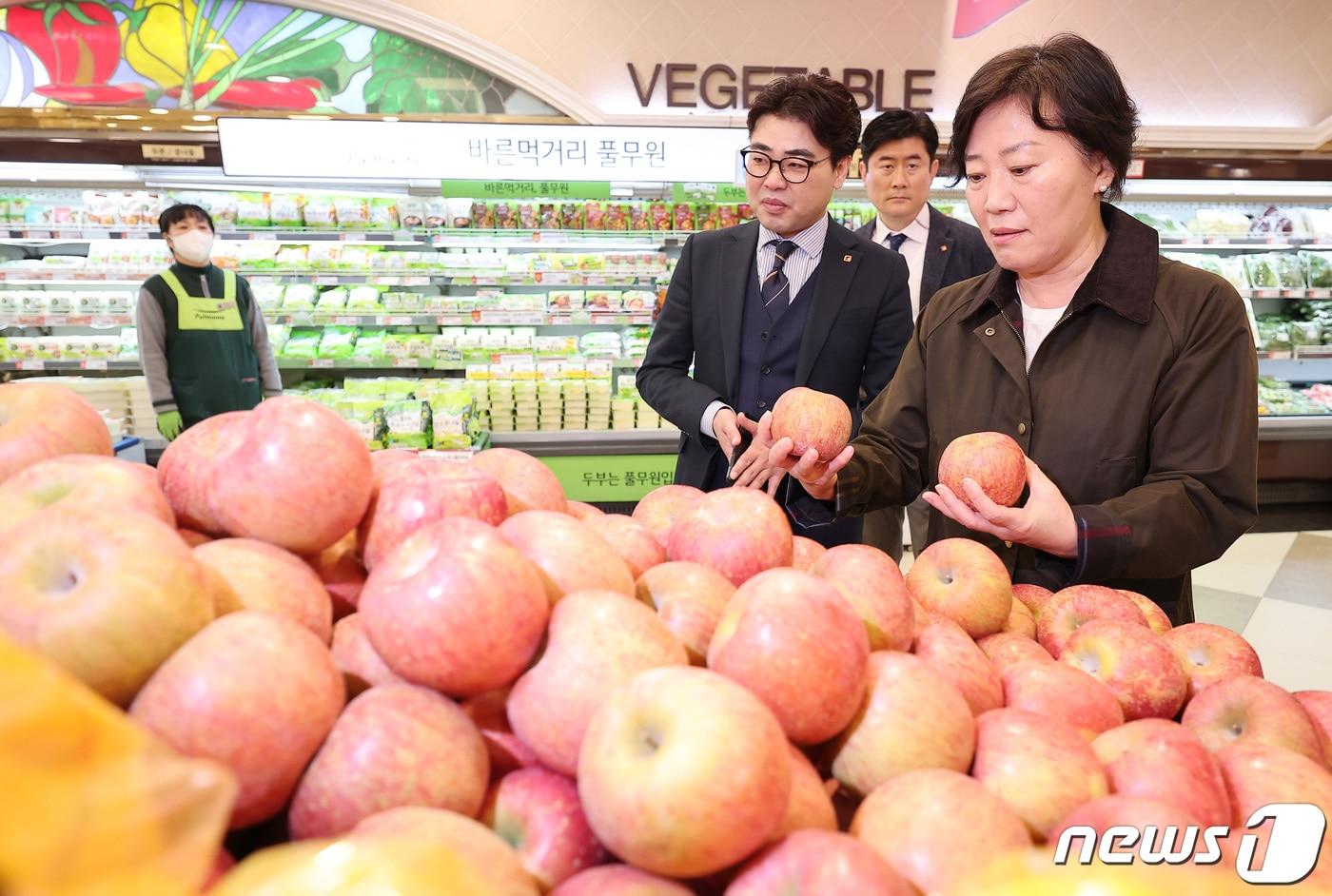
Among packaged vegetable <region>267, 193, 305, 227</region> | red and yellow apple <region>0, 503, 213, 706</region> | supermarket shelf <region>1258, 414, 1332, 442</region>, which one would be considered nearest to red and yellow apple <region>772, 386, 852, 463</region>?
red and yellow apple <region>0, 503, 213, 706</region>

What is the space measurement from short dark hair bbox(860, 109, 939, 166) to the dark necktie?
3.94ft

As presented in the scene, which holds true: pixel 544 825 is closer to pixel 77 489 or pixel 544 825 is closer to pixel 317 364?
pixel 77 489

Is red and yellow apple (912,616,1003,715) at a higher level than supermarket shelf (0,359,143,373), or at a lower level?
lower

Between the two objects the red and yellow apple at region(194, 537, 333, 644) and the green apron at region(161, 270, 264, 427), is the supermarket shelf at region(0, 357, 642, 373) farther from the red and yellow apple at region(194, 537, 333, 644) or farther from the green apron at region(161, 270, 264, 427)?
the red and yellow apple at region(194, 537, 333, 644)

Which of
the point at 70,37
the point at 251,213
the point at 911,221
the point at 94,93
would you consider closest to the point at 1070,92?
the point at 911,221

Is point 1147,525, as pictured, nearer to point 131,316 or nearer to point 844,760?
point 844,760

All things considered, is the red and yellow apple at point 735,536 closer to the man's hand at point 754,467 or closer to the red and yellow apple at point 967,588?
the red and yellow apple at point 967,588

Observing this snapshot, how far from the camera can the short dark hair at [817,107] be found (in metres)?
2.32

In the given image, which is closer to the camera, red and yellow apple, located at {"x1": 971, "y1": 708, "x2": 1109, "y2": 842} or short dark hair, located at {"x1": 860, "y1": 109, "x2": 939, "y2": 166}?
red and yellow apple, located at {"x1": 971, "y1": 708, "x2": 1109, "y2": 842}

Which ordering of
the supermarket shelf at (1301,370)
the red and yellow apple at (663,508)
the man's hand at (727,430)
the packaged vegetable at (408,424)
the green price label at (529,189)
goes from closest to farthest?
the red and yellow apple at (663,508) < the man's hand at (727,430) < the packaged vegetable at (408,424) < the green price label at (529,189) < the supermarket shelf at (1301,370)

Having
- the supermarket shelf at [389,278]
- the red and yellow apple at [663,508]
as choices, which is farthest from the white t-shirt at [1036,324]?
the supermarket shelf at [389,278]

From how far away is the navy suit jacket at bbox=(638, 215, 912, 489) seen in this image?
2.54m

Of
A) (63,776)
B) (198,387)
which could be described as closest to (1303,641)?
(63,776)

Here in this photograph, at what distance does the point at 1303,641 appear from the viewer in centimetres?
351
